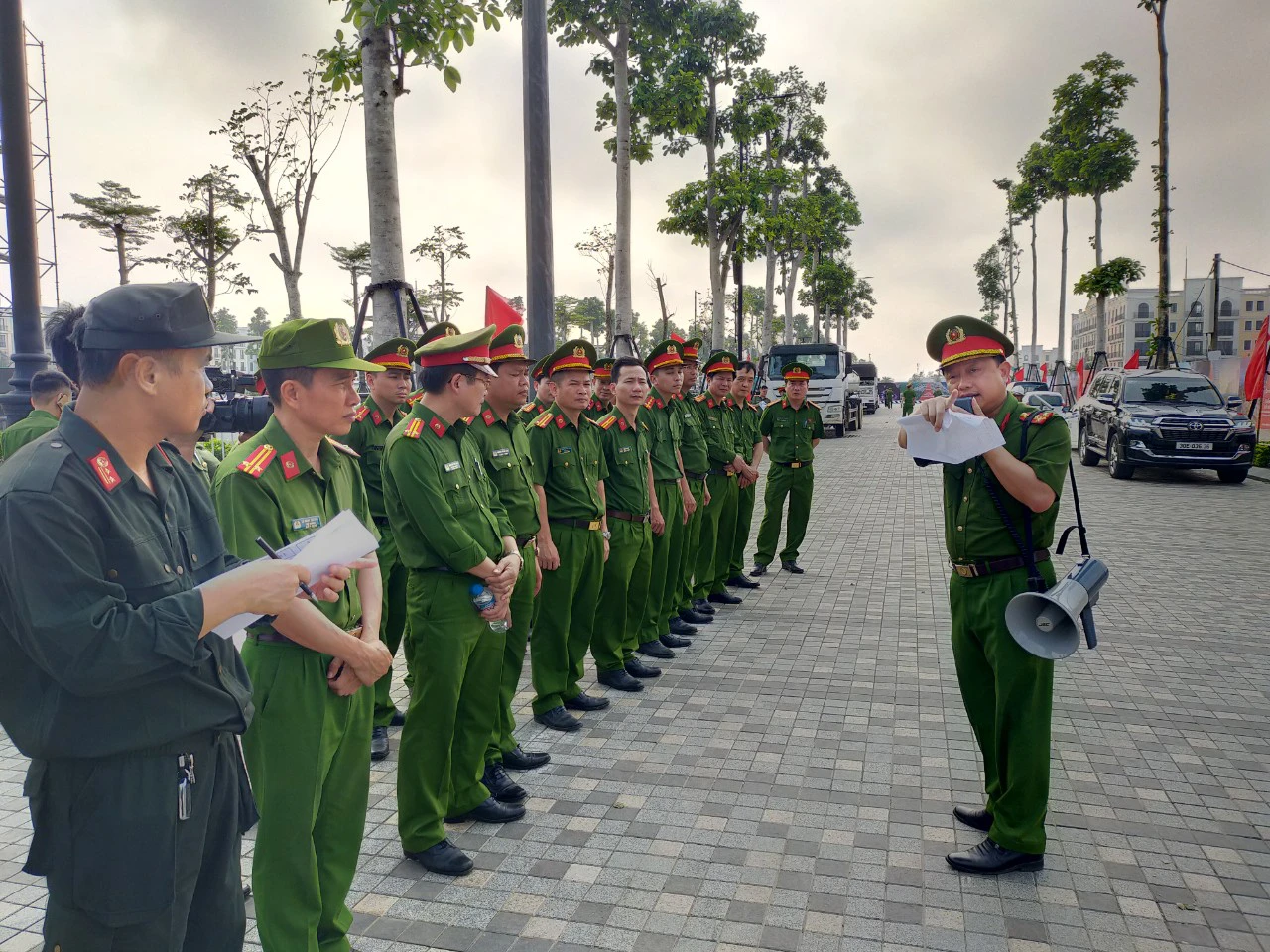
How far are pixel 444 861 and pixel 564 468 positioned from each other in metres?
2.41

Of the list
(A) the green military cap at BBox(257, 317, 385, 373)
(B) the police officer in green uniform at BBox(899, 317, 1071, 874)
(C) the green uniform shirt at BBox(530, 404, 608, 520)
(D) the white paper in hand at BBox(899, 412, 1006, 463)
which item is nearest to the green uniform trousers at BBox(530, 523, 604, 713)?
(C) the green uniform shirt at BBox(530, 404, 608, 520)

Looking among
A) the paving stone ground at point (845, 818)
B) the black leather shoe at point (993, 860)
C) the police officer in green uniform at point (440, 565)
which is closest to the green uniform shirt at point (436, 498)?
the police officer in green uniform at point (440, 565)

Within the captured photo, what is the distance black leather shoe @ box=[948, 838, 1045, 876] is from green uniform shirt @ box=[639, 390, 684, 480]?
3814mm

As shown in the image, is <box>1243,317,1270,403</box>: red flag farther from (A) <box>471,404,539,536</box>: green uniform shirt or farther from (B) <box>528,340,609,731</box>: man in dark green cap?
(A) <box>471,404,539,536</box>: green uniform shirt

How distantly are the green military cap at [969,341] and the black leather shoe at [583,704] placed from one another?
3010mm

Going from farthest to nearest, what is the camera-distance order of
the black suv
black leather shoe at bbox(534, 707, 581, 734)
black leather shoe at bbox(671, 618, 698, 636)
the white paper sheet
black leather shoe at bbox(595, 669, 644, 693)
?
the black suv < black leather shoe at bbox(671, 618, 698, 636) < black leather shoe at bbox(595, 669, 644, 693) < black leather shoe at bbox(534, 707, 581, 734) < the white paper sheet

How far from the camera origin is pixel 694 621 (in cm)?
754

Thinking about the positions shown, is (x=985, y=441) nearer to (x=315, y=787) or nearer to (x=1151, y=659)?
(x=315, y=787)

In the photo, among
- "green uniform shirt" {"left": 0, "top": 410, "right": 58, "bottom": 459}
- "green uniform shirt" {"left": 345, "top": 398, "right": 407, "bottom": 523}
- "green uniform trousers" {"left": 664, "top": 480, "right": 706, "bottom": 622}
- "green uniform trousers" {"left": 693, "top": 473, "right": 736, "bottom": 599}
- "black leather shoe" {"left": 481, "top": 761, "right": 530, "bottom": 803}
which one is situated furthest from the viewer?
"green uniform trousers" {"left": 693, "top": 473, "right": 736, "bottom": 599}

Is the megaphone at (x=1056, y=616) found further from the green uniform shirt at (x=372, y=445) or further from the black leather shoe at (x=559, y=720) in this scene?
the green uniform shirt at (x=372, y=445)

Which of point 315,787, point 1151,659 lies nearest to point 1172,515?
point 1151,659

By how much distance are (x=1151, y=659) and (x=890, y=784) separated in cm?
309

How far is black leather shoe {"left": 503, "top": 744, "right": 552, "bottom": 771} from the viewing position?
4.49 m

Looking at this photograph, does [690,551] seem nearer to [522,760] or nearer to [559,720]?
[559,720]
